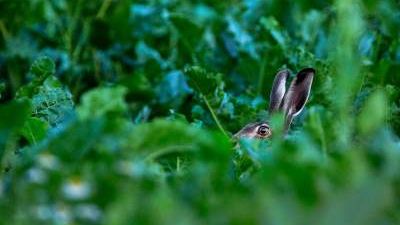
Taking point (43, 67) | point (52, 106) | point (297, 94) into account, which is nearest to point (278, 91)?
point (297, 94)

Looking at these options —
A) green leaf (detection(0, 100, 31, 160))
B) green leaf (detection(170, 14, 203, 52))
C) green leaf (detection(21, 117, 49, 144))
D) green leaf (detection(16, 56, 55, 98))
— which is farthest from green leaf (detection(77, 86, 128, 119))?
green leaf (detection(170, 14, 203, 52))

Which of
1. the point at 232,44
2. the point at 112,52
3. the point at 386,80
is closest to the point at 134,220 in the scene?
the point at 386,80

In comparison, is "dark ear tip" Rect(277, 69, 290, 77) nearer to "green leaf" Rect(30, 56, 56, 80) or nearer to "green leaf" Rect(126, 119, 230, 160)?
"green leaf" Rect(30, 56, 56, 80)

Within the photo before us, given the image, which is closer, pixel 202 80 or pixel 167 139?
pixel 167 139

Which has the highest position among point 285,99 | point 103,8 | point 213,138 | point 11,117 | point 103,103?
point 103,8

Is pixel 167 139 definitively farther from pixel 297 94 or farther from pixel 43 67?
pixel 297 94

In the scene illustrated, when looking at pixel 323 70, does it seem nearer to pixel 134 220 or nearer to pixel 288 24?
Result: pixel 288 24
